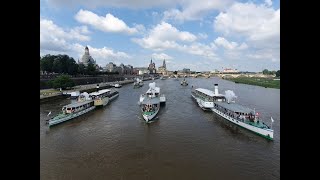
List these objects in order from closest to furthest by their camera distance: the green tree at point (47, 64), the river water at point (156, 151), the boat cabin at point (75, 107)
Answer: the river water at point (156, 151) < the boat cabin at point (75, 107) < the green tree at point (47, 64)

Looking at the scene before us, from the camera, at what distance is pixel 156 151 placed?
2152 cm

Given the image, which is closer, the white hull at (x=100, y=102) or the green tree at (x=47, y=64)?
the white hull at (x=100, y=102)

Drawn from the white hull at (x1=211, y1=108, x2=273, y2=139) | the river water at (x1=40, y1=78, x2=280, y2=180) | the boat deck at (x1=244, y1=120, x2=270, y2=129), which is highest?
the boat deck at (x1=244, y1=120, x2=270, y2=129)

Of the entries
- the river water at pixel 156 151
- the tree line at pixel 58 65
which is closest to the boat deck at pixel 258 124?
the river water at pixel 156 151

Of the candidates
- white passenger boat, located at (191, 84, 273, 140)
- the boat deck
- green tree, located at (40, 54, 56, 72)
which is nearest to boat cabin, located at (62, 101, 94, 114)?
white passenger boat, located at (191, 84, 273, 140)

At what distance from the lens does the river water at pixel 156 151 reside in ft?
56.7

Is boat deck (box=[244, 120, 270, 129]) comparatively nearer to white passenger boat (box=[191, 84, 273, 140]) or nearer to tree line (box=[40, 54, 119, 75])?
white passenger boat (box=[191, 84, 273, 140])

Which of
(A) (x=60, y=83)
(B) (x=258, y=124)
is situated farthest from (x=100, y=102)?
(B) (x=258, y=124)

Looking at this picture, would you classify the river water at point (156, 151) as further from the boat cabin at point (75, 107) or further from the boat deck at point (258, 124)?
the boat cabin at point (75, 107)

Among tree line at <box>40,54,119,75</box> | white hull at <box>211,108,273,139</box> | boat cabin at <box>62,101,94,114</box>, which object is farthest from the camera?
tree line at <box>40,54,119,75</box>

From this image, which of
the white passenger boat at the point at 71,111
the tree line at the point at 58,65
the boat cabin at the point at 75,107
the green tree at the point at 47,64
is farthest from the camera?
the tree line at the point at 58,65

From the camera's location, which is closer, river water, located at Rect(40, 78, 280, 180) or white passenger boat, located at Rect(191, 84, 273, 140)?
river water, located at Rect(40, 78, 280, 180)

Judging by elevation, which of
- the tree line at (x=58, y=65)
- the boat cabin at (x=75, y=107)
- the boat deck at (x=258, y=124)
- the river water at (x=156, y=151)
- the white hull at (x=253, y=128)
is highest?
the tree line at (x=58, y=65)

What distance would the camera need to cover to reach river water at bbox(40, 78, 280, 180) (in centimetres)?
1728
